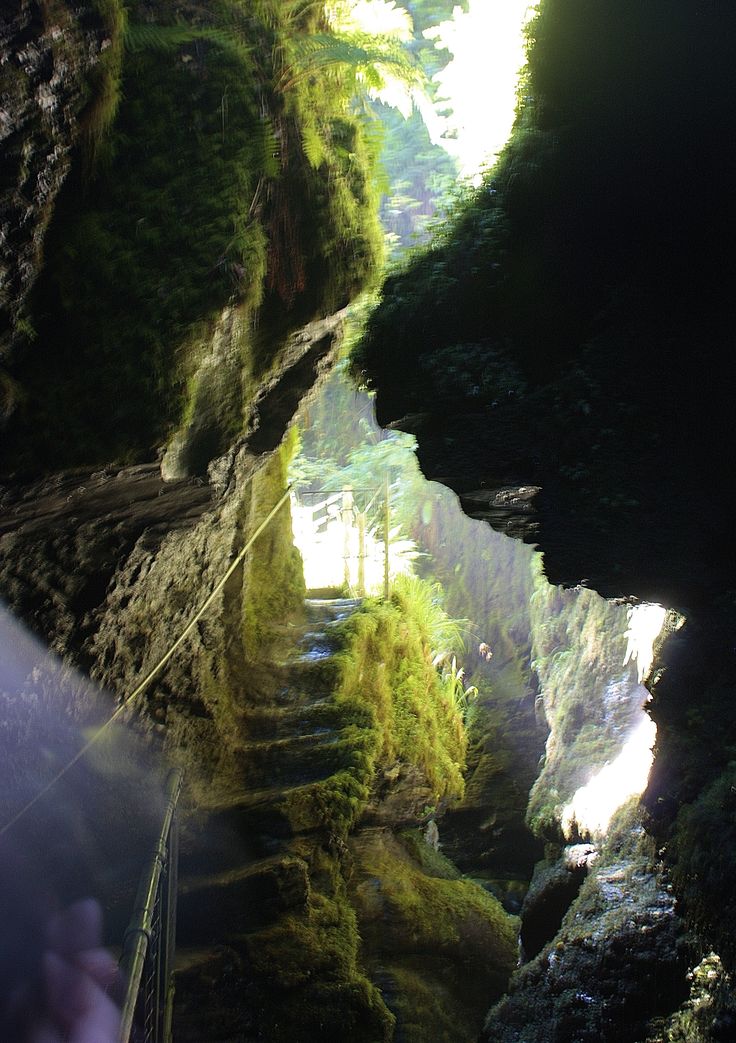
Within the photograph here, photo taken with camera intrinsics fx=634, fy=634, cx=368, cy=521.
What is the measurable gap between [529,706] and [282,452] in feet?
25.5

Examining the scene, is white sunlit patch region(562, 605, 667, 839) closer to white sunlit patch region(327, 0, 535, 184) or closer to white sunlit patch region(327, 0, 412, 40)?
white sunlit patch region(327, 0, 535, 184)

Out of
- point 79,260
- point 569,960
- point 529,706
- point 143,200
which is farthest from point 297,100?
point 529,706

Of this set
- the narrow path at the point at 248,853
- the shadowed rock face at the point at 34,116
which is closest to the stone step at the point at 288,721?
A: the narrow path at the point at 248,853

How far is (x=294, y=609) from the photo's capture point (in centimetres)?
725

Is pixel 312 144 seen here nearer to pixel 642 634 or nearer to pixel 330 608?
pixel 330 608

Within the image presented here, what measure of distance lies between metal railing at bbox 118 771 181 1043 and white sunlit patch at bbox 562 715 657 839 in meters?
4.11

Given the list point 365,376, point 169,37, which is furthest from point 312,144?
point 365,376

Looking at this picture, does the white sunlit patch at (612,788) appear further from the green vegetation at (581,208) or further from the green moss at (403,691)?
the green vegetation at (581,208)

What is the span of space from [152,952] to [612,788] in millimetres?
5056

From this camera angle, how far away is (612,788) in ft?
21.4

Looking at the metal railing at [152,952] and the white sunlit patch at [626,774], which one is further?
the white sunlit patch at [626,774]

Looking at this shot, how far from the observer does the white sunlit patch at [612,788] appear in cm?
610

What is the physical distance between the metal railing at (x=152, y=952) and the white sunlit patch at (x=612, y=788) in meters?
4.11

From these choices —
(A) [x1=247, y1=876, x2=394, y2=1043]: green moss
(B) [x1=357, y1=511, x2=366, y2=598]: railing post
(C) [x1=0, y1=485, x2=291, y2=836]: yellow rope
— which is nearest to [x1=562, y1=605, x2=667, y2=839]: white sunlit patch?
(A) [x1=247, y1=876, x2=394, y2=1043]: green moss
